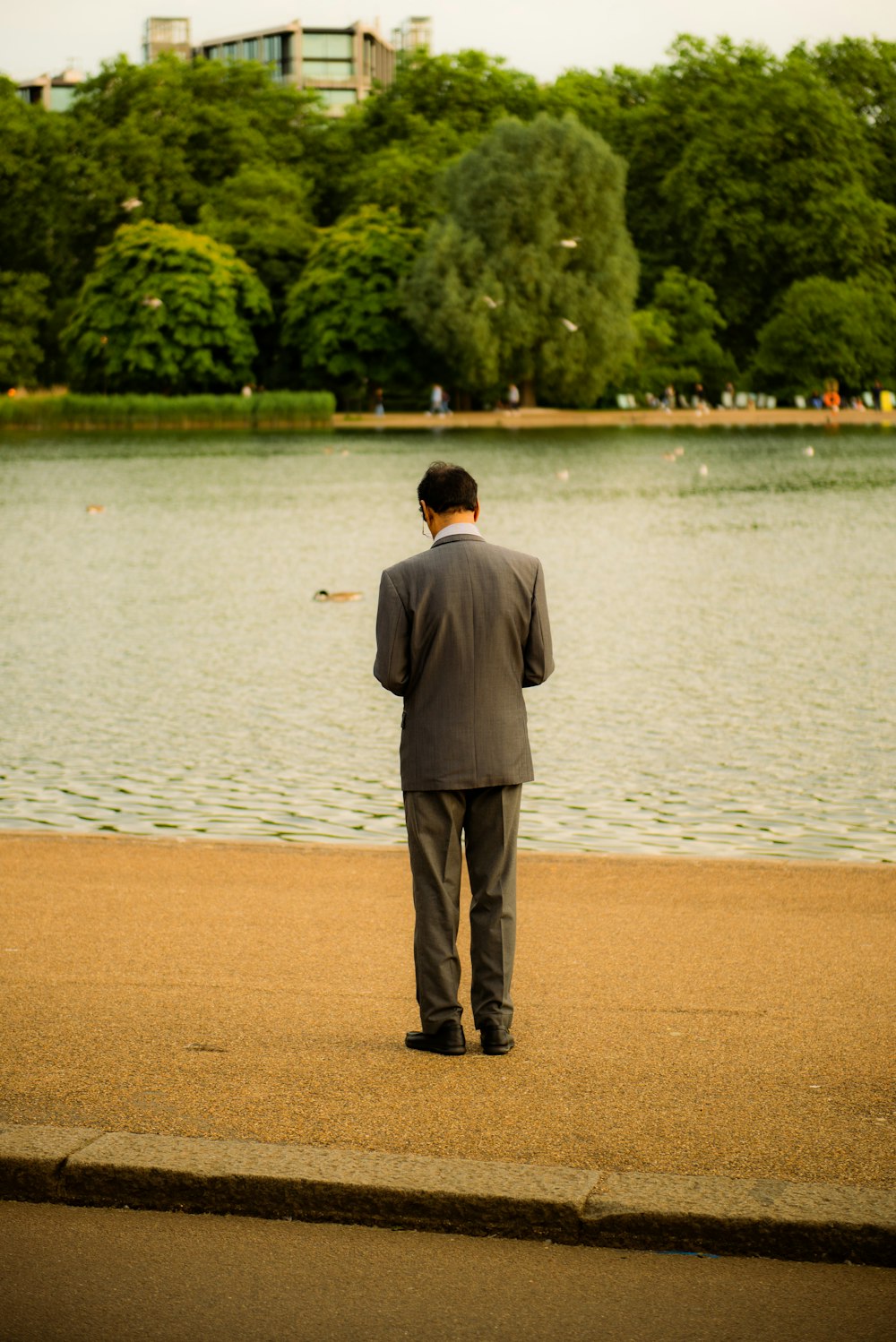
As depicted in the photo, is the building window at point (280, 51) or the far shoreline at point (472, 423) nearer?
the far shoreline at point (472, 423)

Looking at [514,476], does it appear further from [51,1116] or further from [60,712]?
[51,1116]

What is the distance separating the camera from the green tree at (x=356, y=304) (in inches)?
3398

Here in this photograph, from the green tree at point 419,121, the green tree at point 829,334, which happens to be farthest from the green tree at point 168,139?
the green tree at point 829,334

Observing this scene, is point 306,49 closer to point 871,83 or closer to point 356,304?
point 871,83

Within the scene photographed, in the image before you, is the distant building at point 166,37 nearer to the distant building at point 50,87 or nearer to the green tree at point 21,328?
the distant building at point 50,87

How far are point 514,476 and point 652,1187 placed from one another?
46.1 m

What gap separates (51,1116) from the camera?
16.6ft

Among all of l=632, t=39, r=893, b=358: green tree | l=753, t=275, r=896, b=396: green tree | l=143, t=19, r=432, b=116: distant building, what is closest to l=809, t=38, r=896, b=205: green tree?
l=632, t=39, r=893, b=358: green tree

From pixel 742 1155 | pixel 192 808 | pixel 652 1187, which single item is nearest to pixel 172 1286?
pixel 652 1187

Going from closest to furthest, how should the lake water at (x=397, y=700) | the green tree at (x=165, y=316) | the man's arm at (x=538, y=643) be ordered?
1. the man's arm at (x=538, y=643)
2. the lake water at (x=397, y=700)
3. the green tree at (x=165, y=316)

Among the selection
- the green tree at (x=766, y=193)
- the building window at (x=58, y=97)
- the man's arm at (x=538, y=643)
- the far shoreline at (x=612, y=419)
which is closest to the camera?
the man's arm at (x=538, y=643)

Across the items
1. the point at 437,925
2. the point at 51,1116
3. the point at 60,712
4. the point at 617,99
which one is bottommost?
the point at 60,712

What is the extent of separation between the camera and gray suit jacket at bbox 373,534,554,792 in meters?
5.57

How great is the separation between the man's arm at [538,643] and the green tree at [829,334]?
9034cm
